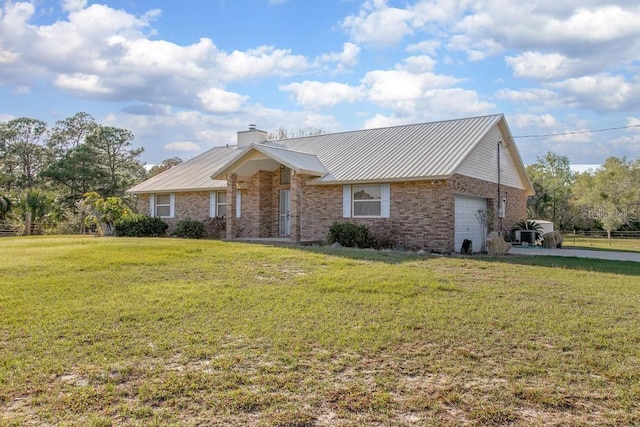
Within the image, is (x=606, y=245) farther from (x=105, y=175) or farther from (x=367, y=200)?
(x=105, y=175)

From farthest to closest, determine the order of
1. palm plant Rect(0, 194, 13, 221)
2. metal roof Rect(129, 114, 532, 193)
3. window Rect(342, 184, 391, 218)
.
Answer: palm plant Rect(0, 194, 13, 221) < window Rect(342, 184, 391, 218) < metal roof Rect(129, 114, 532, 193)

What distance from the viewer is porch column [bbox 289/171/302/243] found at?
1922 cm

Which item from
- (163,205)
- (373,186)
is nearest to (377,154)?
(373,186)

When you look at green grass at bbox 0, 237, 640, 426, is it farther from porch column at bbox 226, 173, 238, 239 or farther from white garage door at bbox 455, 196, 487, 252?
porch column at bbox 226, 173, 238, 239

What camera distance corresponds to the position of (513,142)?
23.7 m

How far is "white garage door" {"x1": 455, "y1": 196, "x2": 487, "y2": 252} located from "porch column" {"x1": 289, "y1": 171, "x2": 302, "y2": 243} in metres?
6.08

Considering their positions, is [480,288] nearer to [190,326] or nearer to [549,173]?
[190,326]

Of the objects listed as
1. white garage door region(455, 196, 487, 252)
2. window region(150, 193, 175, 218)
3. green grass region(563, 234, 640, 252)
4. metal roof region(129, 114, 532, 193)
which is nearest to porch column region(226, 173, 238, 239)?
metal roof region(129, 114, 532, 193)

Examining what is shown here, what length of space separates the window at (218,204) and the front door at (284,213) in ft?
9.40

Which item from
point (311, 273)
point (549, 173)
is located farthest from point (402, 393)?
point (549, 173)

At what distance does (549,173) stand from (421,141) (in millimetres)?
54580

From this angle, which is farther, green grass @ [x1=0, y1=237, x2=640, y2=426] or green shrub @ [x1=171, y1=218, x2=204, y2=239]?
green shrub @ [x1=171, y1=218, x2=204, y2=239]

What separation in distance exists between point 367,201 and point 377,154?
9.76 feet

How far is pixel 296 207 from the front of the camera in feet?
63.6
